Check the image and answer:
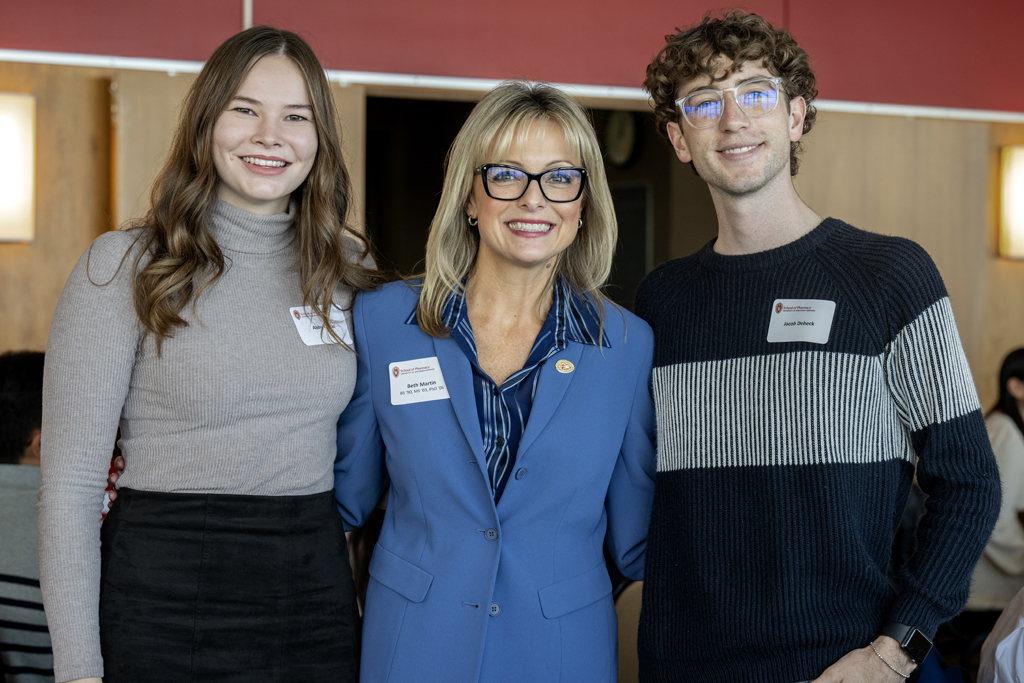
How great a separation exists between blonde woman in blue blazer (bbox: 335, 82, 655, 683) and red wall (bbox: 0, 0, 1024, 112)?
2.31 m

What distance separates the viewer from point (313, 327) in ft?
6.34

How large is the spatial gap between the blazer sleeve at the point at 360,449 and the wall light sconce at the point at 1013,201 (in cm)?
424

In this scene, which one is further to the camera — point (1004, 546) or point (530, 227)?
point (1004, 546)

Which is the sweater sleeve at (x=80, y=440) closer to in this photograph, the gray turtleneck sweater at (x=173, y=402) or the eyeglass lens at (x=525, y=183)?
the gray turtleneck sweater at (x=173, y=402)

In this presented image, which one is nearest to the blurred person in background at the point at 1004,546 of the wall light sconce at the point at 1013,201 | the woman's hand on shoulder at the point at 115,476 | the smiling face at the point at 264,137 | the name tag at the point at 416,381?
the wall light sconce at the point at 1013,201

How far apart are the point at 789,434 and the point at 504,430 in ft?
2.01

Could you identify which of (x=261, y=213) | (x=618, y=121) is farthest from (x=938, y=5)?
(x=261, y=213)

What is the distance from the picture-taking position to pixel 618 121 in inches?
192

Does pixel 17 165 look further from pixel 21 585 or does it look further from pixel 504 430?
pixel 504 430

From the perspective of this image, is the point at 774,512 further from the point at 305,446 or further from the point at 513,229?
the point at 305,446

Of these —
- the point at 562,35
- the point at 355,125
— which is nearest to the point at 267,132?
the point at 355,125

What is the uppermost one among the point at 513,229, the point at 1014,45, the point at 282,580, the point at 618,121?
the point at 1014,45

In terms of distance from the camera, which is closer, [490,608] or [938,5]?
[490,608]

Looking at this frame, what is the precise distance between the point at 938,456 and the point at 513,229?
1.02 m
